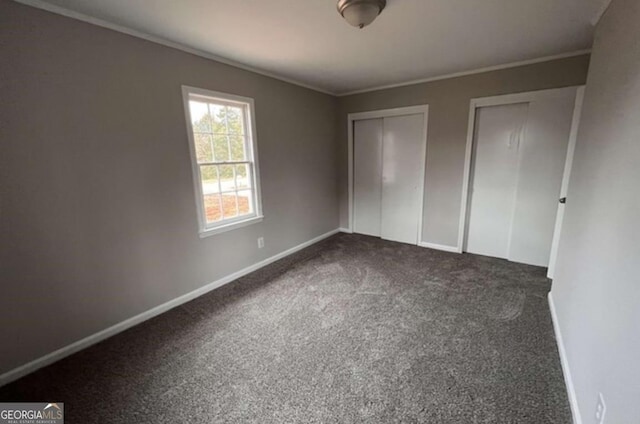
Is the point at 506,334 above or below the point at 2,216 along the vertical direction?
below

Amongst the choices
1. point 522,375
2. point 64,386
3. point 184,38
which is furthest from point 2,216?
point 522,375

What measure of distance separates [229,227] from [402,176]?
105 inches

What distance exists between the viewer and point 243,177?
10.5 feet

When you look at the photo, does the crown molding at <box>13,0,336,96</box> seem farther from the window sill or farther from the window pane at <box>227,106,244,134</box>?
the window sill

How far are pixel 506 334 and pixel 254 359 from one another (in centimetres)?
193

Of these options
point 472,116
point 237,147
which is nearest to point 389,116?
point 472,116

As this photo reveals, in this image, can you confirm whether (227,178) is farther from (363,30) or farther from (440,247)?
(440,247)

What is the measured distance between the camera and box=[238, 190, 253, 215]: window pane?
10.6 ft

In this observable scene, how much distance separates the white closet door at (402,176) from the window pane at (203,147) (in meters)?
2.66

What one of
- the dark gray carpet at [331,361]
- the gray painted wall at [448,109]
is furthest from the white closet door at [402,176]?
the dark gray carpet at [331,361]

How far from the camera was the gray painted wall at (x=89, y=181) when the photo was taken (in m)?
1.71

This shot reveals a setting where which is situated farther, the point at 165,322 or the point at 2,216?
the point at 165,322

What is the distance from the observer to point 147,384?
173cm

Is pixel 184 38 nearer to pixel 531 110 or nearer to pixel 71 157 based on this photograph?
pixel 71 157
